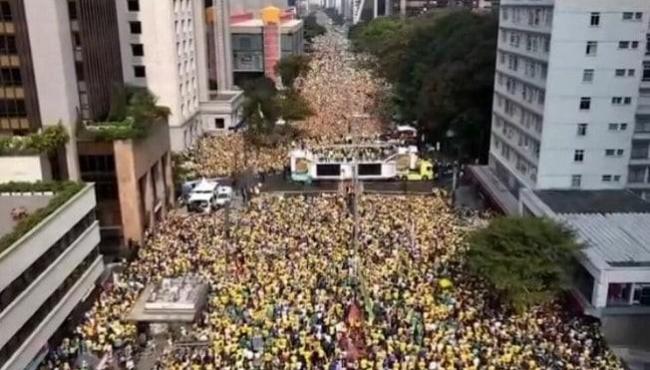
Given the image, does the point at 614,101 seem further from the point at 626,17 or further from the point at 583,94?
the point at 626,17

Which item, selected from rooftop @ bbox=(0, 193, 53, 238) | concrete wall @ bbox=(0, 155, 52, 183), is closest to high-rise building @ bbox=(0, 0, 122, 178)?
concrete wall @ bbox=(0, 155, 52, 183)

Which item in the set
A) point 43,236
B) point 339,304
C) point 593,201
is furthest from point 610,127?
point 43,236

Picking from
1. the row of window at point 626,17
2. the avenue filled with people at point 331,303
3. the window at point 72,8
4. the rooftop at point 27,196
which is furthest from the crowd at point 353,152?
the rooftop at point 27,196

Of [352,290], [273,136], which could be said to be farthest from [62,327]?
[273,136]

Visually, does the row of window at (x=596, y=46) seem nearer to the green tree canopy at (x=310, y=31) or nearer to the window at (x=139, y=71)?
the window at (x=139, y=71)

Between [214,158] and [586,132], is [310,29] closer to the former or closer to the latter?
[214,158]

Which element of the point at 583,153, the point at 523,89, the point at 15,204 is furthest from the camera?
the point at 523,89
